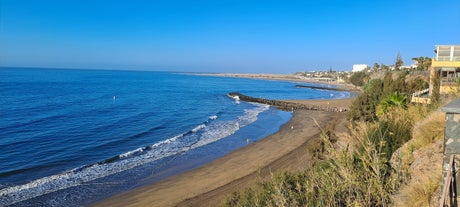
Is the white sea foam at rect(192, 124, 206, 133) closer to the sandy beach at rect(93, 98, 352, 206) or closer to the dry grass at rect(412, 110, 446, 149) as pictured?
the sandy beach at rect(93, 98, 352, 206)

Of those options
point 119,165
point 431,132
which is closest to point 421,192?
point 431,132

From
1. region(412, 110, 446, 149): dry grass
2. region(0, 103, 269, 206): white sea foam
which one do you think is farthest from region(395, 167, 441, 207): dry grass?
region(0, 103, 269, 206): white sea foam

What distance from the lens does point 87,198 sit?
14.9 metres

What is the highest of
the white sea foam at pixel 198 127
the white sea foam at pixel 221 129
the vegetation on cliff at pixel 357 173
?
the vegetation on cliff at pixel 357 173

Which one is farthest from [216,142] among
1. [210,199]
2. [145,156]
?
[210,199]

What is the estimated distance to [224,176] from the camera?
724 inches

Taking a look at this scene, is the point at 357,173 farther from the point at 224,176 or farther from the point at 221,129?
the point at 221,129

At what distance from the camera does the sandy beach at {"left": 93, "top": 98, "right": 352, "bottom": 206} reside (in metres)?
14.9

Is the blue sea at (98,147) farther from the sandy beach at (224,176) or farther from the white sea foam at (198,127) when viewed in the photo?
the sandy beach at (224,176)

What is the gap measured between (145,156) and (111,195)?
6.60m

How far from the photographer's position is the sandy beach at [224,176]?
1491 centimetres

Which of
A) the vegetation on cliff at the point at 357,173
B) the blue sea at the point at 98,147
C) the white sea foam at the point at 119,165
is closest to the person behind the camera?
the vegetation on cliff at the point at 357,173

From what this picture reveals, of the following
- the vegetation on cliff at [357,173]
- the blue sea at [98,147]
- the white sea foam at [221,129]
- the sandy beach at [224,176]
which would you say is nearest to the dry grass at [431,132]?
the vegetation on cliff at [357,173]

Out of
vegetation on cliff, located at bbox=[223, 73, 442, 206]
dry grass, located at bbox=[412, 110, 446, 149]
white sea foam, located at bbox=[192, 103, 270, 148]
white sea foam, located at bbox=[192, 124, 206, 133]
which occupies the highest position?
dry grass, located at bbox=[412, 110, 446, 149]
